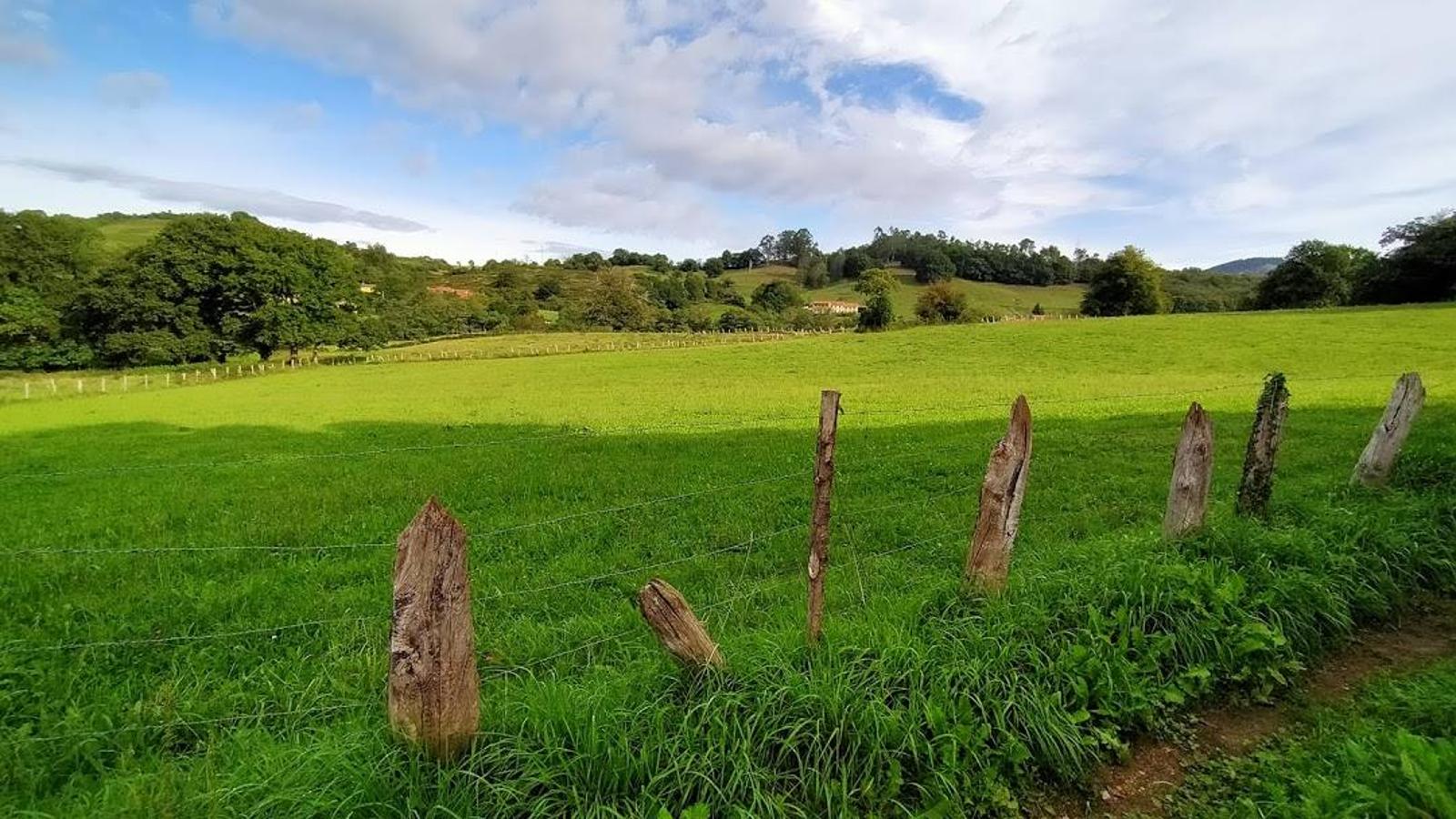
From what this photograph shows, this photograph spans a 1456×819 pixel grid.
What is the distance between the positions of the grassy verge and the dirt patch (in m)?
0.11

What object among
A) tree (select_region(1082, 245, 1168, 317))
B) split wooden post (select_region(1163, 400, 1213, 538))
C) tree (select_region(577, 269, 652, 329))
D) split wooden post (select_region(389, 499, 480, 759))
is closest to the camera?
split wooden post (select_region(389, 499, 480, 759))

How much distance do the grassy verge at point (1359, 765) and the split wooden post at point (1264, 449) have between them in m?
1.98

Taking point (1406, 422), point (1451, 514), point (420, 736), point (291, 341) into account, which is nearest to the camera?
point (420, 736)

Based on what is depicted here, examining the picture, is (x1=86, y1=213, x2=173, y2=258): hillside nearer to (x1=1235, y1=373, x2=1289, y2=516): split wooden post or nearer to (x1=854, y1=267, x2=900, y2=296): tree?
(x1=854, y1=267, x2=900, y2=296): tree

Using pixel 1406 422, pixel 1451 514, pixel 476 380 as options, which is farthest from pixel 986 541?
pixel 476 380

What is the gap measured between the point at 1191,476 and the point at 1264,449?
52.8 inches

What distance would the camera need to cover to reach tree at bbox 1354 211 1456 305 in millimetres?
65188

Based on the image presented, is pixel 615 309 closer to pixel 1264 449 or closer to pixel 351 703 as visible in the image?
pixel 1264 449

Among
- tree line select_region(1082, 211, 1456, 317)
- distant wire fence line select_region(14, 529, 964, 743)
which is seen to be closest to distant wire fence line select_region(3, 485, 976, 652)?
distant wire fence line select_region(14, 529, 964, 743)

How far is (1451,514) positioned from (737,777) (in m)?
7.89

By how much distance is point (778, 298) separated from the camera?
134125mm

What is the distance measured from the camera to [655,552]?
8.45m

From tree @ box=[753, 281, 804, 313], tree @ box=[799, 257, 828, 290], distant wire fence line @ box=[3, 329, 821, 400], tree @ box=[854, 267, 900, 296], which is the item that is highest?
tree @ box=[799, 257, 828, 290]

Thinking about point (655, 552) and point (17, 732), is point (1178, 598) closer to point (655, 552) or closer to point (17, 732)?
point (655, 552)
